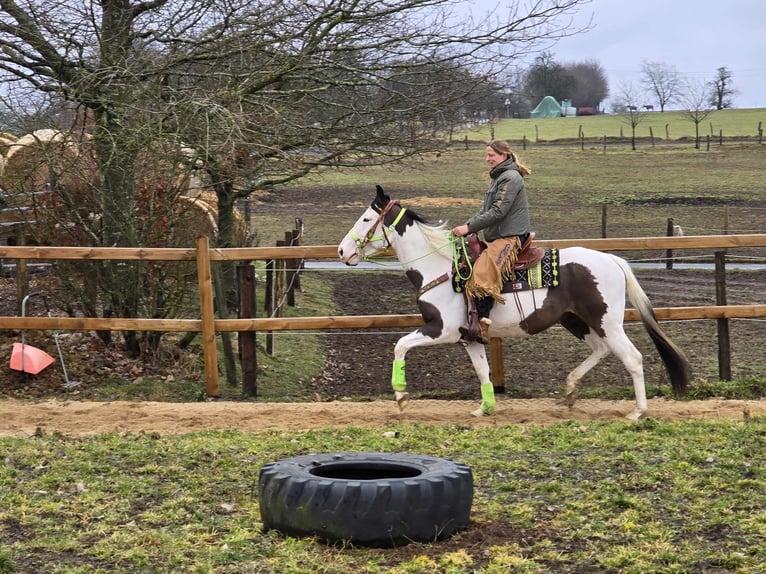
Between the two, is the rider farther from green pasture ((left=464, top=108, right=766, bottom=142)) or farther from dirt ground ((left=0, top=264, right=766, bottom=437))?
green pasture ((left=464, top=108, right=766, bottom=142))

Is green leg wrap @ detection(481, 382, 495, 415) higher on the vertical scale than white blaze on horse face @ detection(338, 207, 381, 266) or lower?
lower

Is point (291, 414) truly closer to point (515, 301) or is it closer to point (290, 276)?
point (515, 301)

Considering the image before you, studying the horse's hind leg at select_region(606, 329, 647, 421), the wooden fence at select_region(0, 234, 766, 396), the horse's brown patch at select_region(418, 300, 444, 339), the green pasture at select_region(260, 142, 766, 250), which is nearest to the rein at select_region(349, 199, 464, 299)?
the horse's brown patch at select_region(418, 300, 444, 339)

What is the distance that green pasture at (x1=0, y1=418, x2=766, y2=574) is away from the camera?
4.81 meters

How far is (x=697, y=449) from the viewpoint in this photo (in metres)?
6.86

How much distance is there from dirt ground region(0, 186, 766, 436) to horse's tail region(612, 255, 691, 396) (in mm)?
268

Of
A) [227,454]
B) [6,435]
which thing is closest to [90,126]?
[6,435]

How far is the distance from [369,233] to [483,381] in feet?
5.60

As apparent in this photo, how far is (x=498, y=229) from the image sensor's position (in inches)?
347

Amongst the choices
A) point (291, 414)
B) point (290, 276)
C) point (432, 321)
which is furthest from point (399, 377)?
Result: point (290, 276)

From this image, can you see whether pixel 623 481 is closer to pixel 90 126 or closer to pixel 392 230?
pixel 392 230

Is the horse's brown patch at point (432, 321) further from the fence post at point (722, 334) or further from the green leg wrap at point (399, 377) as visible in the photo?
the fence post at point (722, 334)

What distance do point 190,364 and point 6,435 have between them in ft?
12.3

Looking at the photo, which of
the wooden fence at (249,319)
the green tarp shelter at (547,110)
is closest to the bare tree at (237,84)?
the wooden fence at (249,319)
